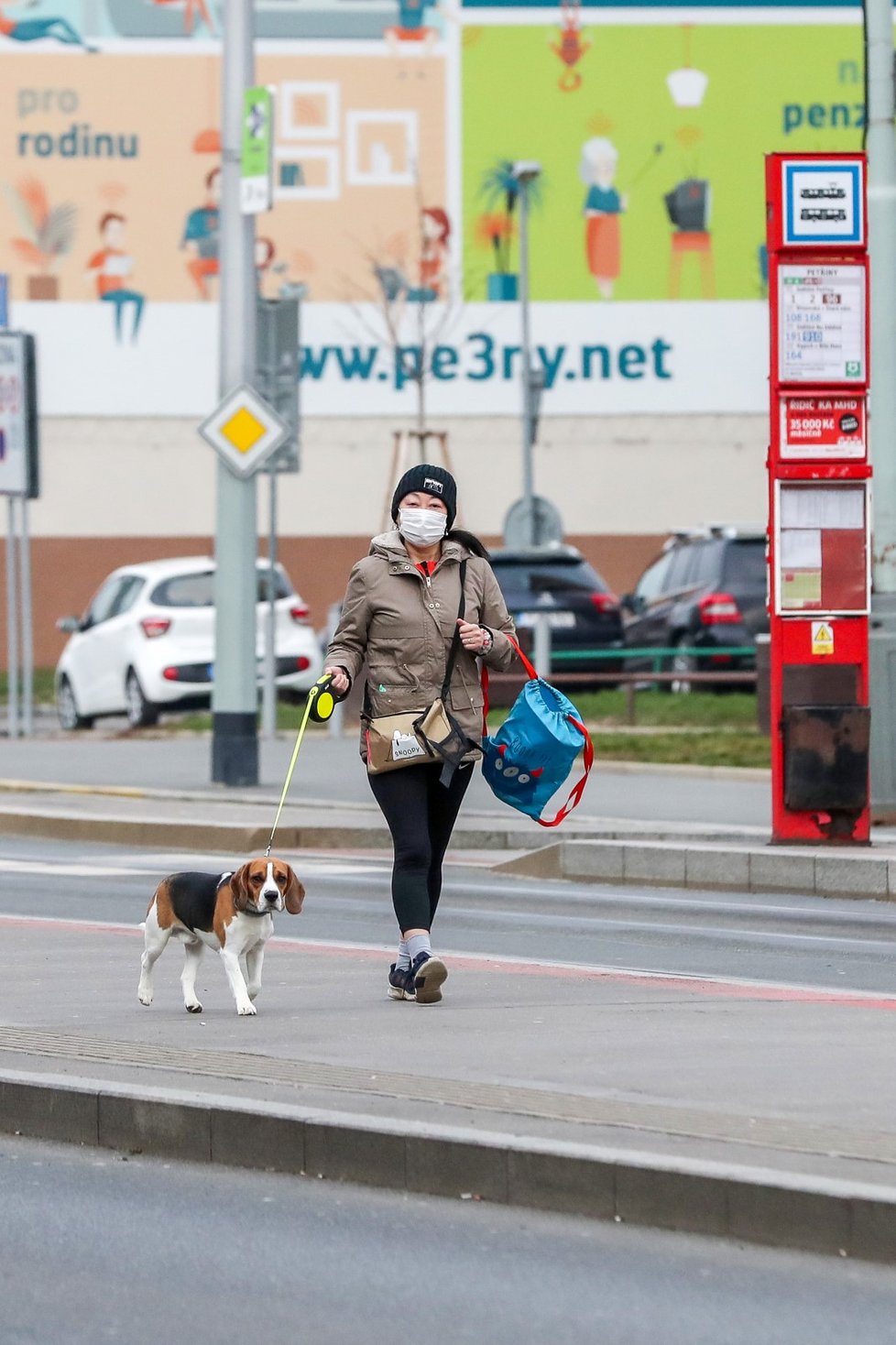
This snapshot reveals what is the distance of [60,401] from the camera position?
44969 mm

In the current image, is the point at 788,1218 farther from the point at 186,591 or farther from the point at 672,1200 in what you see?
the point at 186,591

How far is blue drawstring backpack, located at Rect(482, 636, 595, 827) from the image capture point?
8.46m

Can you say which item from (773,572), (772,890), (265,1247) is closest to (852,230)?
(773,572)

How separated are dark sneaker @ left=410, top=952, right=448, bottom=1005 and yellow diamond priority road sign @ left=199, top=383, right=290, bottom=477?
985cm

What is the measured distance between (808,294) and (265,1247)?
8.33 metres

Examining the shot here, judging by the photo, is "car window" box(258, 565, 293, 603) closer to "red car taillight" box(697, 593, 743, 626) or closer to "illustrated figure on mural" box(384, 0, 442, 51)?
"red car taillight" box(697, 593, 743, 626)

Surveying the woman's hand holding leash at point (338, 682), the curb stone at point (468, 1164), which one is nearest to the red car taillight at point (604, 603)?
the woman's hand holding leash at point (338, 682)

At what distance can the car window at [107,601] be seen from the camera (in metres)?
24.9

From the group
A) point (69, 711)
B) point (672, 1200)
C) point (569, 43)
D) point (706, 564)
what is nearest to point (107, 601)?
point (69, 711)

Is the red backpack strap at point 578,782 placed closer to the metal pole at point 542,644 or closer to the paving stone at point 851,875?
the paving stone at point 851,875

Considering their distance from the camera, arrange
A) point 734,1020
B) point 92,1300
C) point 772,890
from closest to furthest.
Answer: point 92,1300 < point 734,1020 < point 772,890

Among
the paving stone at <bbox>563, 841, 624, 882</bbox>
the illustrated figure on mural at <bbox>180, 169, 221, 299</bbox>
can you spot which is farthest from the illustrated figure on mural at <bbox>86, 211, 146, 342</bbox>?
the paving stone at <bbox>563, 841, 624, 882</bbox>

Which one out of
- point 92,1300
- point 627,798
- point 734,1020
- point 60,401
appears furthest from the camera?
point 60,401

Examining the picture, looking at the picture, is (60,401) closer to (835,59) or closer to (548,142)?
(548,142)
